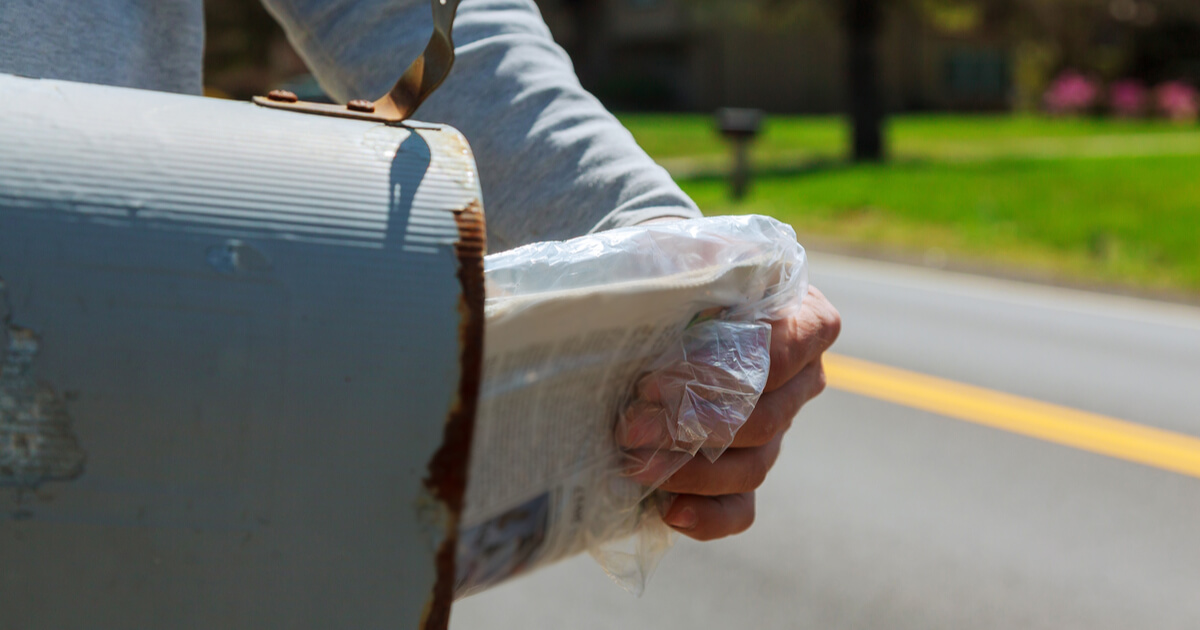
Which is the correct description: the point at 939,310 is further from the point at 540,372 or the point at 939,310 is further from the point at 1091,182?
the point at 540,372

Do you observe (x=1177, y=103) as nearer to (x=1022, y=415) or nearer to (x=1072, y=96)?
(x=1072, y=96)

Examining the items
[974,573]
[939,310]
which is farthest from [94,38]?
[939,310]

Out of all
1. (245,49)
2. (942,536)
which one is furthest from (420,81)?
(245,49)

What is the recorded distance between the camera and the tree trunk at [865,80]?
1548 centimetres

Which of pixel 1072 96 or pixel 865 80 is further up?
pixel 865 80

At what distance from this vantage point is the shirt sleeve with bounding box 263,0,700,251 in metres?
1.10

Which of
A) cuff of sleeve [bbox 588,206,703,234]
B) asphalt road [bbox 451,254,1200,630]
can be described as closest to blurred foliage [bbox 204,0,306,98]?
asphalt road [bbox 451,254,1200,630]

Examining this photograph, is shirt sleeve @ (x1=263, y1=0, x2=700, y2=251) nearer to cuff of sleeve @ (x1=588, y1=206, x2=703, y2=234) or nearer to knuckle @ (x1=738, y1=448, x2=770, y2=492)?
cuff of sleeve @ (x1=588, y1=206, x2=703, y2=234)

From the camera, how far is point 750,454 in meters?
1.06

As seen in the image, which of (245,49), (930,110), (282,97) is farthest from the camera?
(930,110)

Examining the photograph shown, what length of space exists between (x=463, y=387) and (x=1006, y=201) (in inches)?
443

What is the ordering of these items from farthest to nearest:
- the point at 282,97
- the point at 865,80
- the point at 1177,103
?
the point at 1177,103
the point at 865,80
the point at 282,97

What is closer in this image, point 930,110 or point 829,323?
point 829,323

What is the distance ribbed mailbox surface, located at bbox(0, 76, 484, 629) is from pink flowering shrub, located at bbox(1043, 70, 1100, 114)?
85.3ft
